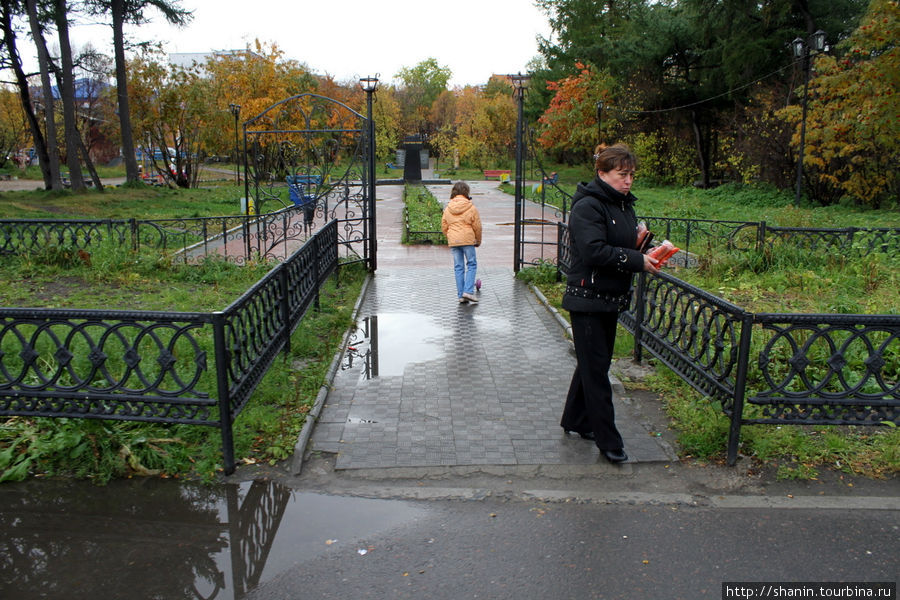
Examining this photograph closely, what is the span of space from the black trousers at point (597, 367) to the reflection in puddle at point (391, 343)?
2257mm

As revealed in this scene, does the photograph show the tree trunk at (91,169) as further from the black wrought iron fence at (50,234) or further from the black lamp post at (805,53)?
the black lamp post at (805,53)

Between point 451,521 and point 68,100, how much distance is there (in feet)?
87.8

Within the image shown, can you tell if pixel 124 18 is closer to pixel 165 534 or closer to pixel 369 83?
pixel 369 83

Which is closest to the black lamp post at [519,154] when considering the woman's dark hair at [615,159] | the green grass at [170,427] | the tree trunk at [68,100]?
the green grass at [170,427]

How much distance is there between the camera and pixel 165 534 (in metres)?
3.58

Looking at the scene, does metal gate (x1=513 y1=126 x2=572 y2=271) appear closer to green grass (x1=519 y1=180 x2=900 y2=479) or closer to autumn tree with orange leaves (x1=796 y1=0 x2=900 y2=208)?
green grass (x1=519 y1=180 x2=900 y2=479)

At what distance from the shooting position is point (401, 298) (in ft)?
31.2

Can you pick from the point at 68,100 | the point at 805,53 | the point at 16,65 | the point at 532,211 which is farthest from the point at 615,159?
the point at 16,65

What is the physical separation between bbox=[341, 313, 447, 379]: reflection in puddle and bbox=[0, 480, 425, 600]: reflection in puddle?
2.26m

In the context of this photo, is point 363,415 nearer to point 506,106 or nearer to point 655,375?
point 655,375

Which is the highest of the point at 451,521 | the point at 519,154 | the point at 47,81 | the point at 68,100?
the point at 47,81

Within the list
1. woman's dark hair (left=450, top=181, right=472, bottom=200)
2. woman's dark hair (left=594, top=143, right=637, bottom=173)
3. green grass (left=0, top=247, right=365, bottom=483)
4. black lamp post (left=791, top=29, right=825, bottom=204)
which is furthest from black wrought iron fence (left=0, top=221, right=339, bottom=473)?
black lamp post (left=791, top=29, right=825, bottom=204)

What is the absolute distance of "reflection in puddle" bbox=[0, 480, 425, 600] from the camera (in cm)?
316

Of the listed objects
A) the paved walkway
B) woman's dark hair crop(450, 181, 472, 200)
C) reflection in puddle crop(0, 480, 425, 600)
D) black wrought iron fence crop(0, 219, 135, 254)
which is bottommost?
reflection in puddle crop(0, 480, 425, 600)
